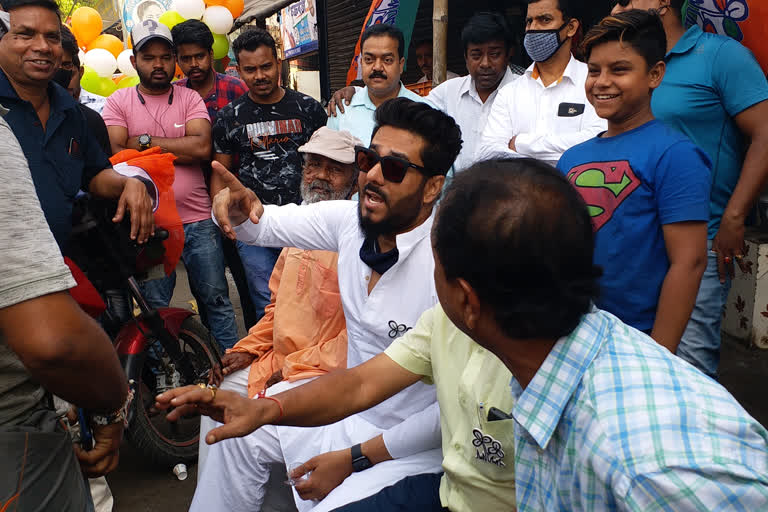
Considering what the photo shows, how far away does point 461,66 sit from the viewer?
8430 millimetres

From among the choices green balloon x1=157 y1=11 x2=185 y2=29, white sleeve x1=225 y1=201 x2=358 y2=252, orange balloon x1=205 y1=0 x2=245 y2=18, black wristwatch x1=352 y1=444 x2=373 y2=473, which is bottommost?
black wristwatch x1=352 y1=444 x2=373 y2=473

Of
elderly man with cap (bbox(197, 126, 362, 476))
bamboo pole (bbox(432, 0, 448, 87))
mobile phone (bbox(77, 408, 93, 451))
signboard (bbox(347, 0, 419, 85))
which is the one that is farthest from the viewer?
signboard (bbox(347, 0, 419, 85))

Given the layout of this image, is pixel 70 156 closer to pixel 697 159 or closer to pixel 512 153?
pixel 512 153

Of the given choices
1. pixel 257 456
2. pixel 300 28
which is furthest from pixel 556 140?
pixel 300 28

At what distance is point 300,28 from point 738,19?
7719 millimetres

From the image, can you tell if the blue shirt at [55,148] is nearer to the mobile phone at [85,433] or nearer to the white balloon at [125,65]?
the mobile phone at [85,433]

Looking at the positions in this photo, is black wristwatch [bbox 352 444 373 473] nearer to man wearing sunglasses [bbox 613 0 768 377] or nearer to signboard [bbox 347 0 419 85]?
man wearing sunglasses [bbox 613 0 768 377]

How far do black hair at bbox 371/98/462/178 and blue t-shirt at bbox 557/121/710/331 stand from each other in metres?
0.48

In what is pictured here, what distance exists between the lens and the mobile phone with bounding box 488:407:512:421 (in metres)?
1.45

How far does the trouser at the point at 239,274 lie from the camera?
4262 millimetres

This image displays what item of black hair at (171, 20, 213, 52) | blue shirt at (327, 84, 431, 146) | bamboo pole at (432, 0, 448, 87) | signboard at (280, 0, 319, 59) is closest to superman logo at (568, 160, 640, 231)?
blue shirt at (327, 84, 431, 146)

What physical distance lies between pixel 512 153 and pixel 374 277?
1.07 meters

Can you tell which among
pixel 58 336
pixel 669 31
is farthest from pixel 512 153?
pixel 58 336

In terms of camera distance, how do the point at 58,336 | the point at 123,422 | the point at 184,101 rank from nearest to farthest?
the point at 58,336
the point at 123,422
the point at 184,101
